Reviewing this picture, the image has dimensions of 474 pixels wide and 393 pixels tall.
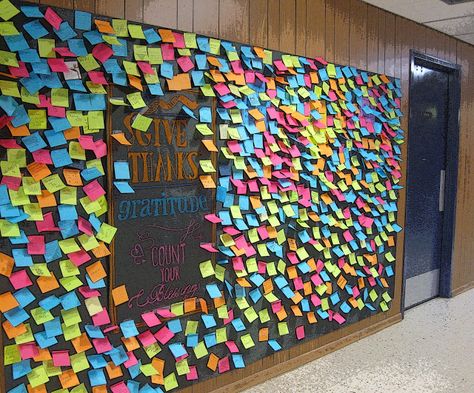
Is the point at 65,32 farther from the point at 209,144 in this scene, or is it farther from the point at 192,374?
the point at 192,374

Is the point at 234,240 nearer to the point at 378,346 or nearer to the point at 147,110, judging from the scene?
the point at 147,110

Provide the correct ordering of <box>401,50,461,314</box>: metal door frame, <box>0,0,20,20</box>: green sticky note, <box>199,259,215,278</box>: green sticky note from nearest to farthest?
<box>0,0,20,20</box>: green sticky note, <box>199,259,215,278</box>: green sticky note, <box>401,50,461,314</box>: metal door frame

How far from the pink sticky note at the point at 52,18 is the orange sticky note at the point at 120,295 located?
98 centimetres

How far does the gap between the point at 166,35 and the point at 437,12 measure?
199cm

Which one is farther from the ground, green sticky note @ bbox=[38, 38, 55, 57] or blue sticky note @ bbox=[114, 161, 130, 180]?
green sticky note @ bbox=[38, 38, 55, 57]

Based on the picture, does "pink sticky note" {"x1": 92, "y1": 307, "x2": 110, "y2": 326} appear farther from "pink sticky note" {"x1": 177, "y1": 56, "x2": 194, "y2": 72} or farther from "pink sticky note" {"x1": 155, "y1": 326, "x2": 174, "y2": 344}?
"pink sticky note" {"x1": 177, "y1": 56, "x2": 194, "y2": 72}

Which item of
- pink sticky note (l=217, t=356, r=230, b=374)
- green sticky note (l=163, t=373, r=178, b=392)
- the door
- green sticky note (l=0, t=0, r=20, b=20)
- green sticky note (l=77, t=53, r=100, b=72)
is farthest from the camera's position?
the door

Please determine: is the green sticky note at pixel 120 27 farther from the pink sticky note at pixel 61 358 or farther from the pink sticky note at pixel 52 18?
the pink sticky note at pixel 61 358

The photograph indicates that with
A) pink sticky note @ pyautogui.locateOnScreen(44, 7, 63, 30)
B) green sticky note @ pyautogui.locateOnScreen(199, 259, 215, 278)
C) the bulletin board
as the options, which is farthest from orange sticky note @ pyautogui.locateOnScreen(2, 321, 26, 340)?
pink sticky note @ pyautogui.locateOnScreen(44, 7, 63, 30)

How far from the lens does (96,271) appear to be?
191 centimetres

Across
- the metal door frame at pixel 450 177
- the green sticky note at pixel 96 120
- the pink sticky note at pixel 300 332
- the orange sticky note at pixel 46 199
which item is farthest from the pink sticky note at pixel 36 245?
the metal door frame at pixel 450 177

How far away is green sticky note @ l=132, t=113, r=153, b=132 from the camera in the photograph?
1.99 m

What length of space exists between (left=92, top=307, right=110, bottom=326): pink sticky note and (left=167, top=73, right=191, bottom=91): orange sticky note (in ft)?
3.04

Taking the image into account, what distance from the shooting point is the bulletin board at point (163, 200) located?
1.73 meters
